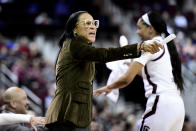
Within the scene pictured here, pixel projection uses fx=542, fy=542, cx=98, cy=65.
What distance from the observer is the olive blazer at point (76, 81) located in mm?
4363

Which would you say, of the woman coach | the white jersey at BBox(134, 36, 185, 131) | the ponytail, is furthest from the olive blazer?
the ponytail

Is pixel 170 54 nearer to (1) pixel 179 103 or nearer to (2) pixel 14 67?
(1) pixel 179 103

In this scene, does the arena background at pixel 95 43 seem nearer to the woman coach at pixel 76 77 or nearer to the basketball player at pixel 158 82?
the basketball player at pixel 158 82

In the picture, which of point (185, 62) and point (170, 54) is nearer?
point (170, 54)

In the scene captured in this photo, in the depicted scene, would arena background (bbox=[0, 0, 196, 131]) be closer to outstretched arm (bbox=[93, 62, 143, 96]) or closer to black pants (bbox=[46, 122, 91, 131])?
outstretched arm (bbox=[93, 62, 143, 96])

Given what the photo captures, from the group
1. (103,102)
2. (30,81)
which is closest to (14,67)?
(30,81)

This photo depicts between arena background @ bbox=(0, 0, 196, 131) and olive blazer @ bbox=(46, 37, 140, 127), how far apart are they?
4.79 meters

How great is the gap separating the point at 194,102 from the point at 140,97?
1.23 meters

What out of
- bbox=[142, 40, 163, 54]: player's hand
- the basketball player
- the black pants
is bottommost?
the black pants

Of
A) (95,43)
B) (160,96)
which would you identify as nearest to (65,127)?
(160,96)

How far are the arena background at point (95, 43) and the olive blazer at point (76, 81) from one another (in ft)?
15.7

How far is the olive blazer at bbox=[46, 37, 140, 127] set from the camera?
14.3 ft

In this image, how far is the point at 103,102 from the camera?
11.6 meters

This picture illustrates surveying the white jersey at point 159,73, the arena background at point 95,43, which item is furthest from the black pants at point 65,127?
the arena background at point 95,43
